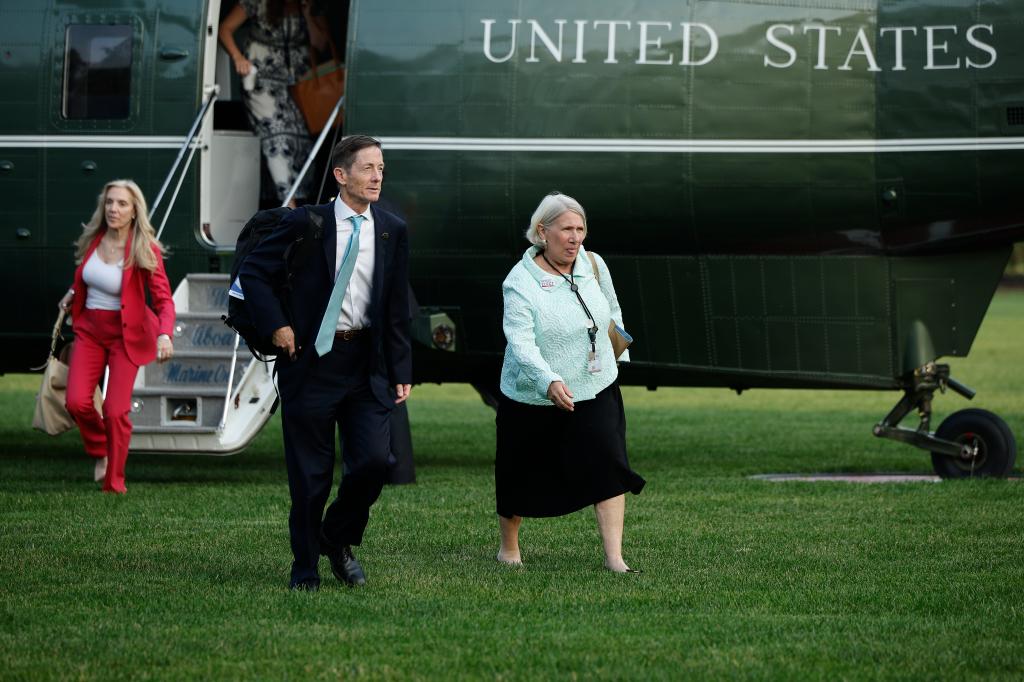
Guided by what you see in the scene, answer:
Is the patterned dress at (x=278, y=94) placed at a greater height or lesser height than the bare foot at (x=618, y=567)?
greater

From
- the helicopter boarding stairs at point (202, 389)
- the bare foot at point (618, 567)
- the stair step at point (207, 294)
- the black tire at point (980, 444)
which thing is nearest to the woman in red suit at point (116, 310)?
the helicopter boarding stairs at point (202, 389)

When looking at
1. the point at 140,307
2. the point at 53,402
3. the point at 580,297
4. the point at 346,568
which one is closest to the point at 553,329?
the point at 580,297

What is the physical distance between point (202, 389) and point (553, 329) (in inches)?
169

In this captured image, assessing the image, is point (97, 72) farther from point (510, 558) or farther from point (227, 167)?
point (510, 558)

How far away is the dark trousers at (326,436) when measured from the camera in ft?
23.2

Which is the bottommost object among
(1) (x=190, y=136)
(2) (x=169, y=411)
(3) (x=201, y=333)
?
(2) (x=169, y=411)

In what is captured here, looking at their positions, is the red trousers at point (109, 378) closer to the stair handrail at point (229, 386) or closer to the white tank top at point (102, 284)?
the white tank top at point (102, 284)

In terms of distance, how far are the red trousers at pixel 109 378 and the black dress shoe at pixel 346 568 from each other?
3763mm

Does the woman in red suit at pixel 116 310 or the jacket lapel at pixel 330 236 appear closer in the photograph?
the jacket lapel at pixel 330 236

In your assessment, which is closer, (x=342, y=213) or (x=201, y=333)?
(x=342, y=213)

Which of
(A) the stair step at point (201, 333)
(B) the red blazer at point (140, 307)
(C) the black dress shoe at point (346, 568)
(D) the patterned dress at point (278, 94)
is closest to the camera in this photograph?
(C) the black dress shoe at point (346, 568)

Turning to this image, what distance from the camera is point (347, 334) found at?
7.13 meters

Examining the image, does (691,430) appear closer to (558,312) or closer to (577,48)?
(577,48)

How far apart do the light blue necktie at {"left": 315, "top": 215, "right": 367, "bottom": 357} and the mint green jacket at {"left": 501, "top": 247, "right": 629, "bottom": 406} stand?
85cm
